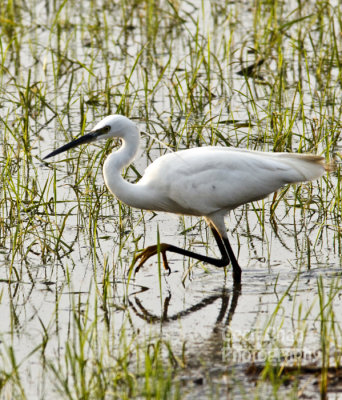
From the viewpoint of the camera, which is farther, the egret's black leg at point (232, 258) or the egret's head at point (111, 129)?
the egret's black leg at point (232, 258)

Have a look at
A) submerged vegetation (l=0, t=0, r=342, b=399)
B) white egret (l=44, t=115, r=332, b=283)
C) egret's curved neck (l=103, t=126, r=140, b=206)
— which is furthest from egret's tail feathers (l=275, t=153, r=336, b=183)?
egret's curved neck (l=103, t=126, r=140, b=206)

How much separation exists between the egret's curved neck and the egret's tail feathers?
1090mm

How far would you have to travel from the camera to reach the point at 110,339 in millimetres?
4883

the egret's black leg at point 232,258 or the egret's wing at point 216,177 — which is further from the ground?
the egret's wing at point 216,177

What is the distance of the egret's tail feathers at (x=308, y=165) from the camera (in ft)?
19.6

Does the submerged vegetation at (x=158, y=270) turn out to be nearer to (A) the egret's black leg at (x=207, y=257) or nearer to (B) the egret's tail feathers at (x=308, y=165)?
(A) the egret's black leg at (x=207, y=257)

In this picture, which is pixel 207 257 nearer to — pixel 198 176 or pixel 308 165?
pixel 198 176

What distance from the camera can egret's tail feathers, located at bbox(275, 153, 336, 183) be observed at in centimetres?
598

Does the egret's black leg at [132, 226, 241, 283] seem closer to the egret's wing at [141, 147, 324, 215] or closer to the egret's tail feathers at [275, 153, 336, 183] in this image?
the egret's wing at [141, 147, 324, 215]

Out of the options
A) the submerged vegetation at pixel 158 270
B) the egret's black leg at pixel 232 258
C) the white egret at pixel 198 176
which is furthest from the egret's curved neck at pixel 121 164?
the egret's black leg at pixel 232 258

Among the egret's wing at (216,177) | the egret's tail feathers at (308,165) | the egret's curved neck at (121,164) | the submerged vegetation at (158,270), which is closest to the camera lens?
the submerged vegetation at (158,270)

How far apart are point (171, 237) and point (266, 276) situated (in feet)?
3.35

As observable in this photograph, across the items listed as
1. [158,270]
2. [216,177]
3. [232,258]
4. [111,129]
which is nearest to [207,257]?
[232,258]

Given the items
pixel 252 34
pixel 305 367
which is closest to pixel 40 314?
pixel 305 367
